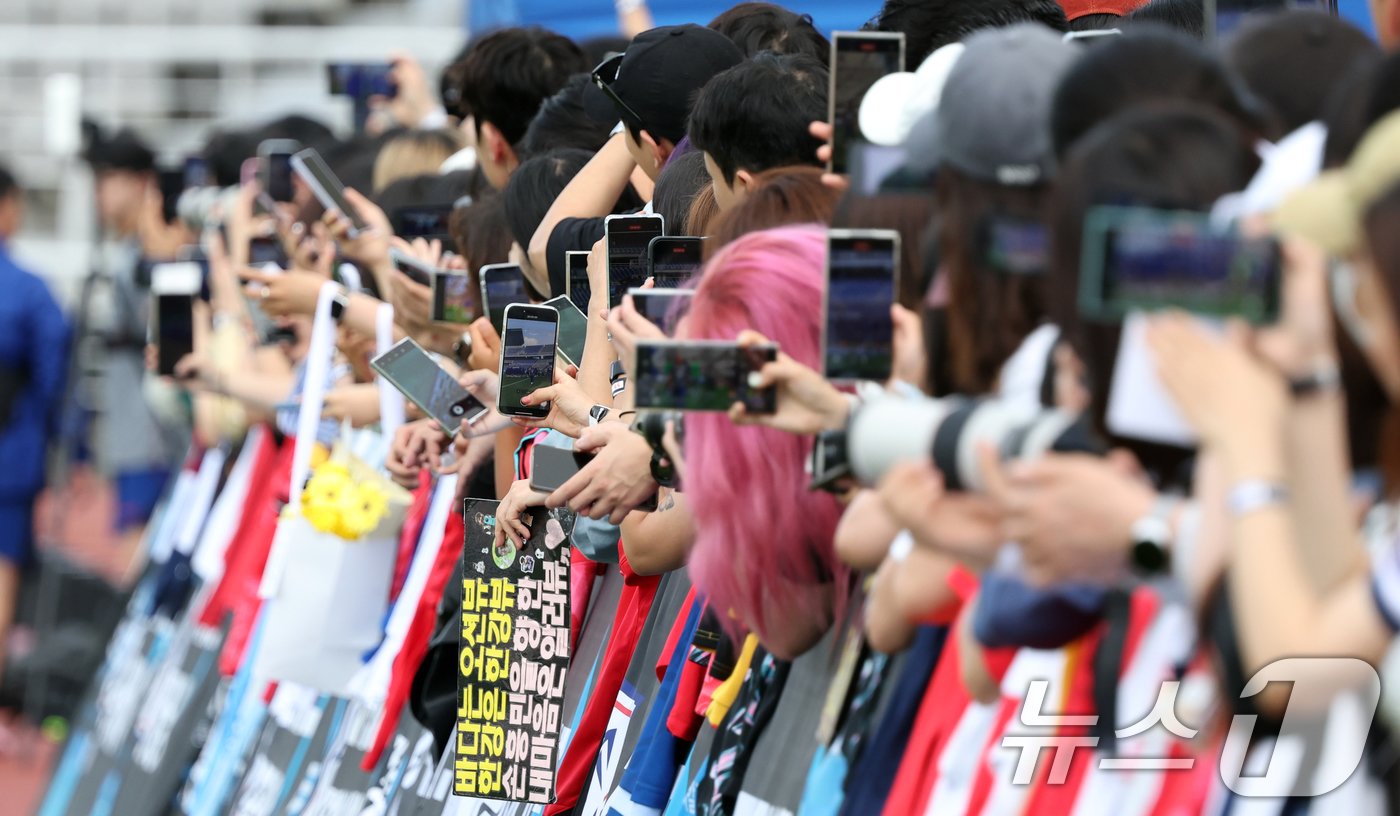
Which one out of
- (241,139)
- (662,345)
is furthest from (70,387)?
(662,345)

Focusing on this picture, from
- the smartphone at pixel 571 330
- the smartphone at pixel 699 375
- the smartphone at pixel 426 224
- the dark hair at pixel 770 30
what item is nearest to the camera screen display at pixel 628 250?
the smartphone at pixel 571 330

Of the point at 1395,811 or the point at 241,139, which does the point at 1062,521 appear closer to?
the point at 1395,811

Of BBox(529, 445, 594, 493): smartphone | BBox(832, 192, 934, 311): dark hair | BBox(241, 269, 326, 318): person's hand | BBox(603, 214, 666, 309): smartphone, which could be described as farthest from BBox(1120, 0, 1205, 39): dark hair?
BBox(241, 269, 326, 318): person's hand

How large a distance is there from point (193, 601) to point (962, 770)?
642 cm

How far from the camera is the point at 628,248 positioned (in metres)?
3.69

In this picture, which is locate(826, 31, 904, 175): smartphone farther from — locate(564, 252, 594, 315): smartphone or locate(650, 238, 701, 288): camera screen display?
locate(564, 252, 594, 315): smartphone

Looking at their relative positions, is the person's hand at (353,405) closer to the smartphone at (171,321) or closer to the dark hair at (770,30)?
the dark hair at (770,30)

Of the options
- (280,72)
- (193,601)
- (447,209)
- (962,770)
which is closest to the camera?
(962,770)

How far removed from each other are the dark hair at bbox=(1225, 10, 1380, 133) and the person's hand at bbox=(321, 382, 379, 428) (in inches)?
137

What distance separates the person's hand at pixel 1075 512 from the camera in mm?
1948

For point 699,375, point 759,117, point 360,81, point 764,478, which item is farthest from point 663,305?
point 360,81

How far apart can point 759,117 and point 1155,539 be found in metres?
1.64

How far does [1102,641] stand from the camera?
219 cm

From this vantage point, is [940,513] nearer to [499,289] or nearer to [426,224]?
[499,289]
